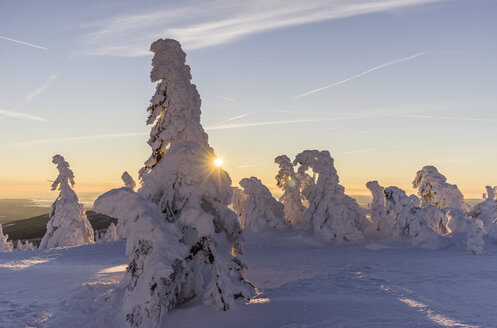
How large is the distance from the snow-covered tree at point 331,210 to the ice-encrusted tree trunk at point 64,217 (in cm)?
2143

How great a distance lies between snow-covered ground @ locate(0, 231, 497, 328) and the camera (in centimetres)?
1034

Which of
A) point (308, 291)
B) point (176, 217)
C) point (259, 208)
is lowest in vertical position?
point (308, 291)

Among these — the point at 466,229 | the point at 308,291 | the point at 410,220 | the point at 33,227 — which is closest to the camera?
the point at 308,291

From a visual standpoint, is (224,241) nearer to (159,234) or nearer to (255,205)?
(159,234)

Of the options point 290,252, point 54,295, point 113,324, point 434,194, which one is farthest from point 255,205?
point 113,324

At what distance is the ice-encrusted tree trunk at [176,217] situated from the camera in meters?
11.2

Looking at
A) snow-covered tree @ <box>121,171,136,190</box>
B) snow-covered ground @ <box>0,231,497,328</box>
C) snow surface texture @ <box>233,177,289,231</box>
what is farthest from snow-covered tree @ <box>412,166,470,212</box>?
snow-covered tree @ <box>121,171,136,190</box>

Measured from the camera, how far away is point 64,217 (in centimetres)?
3478

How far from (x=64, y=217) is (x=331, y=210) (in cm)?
2465

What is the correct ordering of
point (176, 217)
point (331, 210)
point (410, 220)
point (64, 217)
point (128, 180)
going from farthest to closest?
1. point (128, 180)
2. point (64, 217)
3. point (331, 210)
4. point (410, 220)
5. point (176, 217)

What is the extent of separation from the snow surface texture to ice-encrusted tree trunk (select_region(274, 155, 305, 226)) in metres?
2.56

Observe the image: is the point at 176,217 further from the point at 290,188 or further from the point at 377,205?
the point at 377,205

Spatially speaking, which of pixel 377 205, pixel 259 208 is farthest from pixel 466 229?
pixel 259 208

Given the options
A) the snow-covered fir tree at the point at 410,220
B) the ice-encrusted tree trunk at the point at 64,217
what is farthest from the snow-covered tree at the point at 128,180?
the snow-covered fir tree at the point at 410,220
